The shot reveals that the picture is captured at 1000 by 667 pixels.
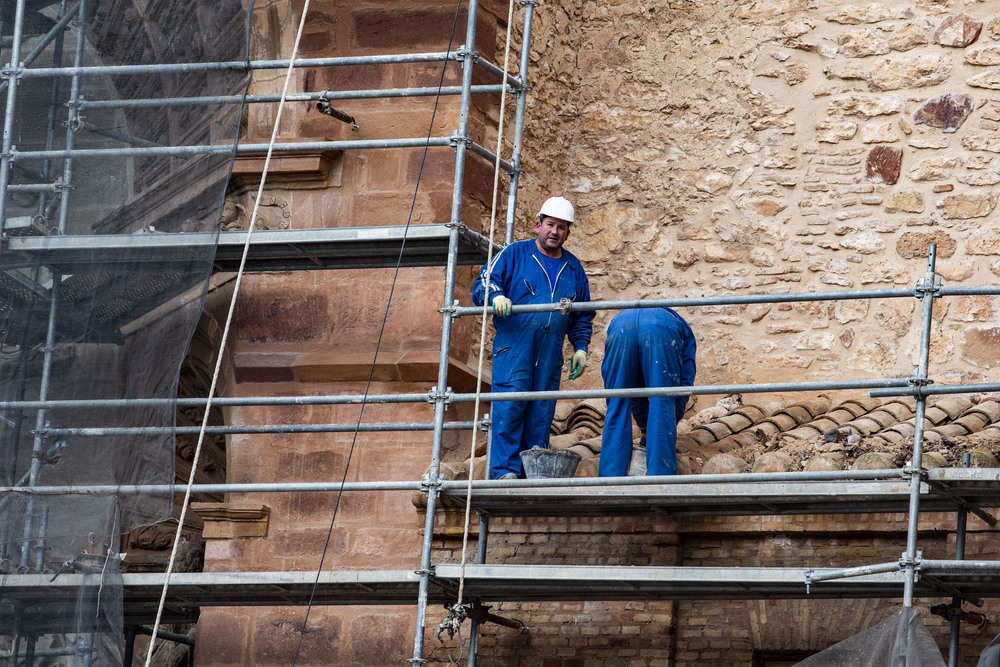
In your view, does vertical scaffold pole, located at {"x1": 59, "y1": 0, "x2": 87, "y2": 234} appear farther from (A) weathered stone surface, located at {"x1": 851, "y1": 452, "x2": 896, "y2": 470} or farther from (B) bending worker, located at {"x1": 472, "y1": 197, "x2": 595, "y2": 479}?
(A) weathered stone surface, located at {"x1": 851, "y1": 452, "x2": 896, "y2": 470}

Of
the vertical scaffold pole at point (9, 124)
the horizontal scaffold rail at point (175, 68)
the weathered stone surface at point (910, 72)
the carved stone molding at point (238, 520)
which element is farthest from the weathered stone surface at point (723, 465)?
the vertical scaffold pole at point (9, 124)

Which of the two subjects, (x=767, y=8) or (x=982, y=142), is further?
(x=767, y=8)

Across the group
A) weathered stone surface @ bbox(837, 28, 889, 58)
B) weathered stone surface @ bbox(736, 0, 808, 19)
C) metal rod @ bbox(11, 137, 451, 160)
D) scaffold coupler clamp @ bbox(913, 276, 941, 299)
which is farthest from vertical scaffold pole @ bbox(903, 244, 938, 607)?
weathered stone surface @ bbox(736, 0, 808, 19)

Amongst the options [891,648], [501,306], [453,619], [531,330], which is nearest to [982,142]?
[531,330]

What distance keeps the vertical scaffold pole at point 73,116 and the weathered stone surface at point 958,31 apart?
16.7ft

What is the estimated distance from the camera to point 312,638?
10125mm

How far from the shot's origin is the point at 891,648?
8.03 m

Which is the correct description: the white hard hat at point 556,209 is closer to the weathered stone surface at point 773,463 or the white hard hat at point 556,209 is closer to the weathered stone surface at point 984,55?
the weathered stone surface at point 773,463

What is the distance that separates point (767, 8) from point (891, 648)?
527cm

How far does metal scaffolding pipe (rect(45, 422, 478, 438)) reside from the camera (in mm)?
8992

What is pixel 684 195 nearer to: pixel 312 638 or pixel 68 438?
pixel 312 638

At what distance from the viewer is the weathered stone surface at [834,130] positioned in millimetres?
11648

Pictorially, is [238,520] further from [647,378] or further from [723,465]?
[723,465]

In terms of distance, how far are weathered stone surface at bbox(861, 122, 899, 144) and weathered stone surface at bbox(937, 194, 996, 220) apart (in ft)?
1.71
